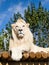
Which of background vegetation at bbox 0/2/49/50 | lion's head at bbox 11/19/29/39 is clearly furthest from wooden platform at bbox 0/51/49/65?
background vegetation at bbox 0/2/49/50

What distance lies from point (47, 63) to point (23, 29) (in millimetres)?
800

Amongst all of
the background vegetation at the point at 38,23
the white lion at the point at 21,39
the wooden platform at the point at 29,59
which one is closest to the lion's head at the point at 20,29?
the white lion at the point at 21,39

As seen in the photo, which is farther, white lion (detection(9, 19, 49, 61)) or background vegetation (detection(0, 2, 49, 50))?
background vegetation (detection(0, 2, 49, 50))

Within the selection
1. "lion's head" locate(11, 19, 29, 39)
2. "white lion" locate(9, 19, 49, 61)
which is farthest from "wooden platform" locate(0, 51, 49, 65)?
"lion's head" locate(11, 19, 29, 39)

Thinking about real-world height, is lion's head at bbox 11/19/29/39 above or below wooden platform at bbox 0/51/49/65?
above

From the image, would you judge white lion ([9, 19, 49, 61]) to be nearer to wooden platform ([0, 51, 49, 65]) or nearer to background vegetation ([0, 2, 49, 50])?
wooden platform ([0, 51, 49, 65])

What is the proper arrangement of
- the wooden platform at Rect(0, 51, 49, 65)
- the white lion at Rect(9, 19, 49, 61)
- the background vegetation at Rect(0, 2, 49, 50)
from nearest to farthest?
the wooden platform at Rect(0, 51, 49, 65), the white lion at Rect(9, 19, 49, 61), the background vegetation at Rect(0, 2, 49, 50)

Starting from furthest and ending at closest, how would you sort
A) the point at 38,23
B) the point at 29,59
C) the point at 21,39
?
the point at 38,23 → the point at 21,39 → the point at 29,59

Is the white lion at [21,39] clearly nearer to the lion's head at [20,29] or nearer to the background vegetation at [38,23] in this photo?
the lion's head at [20,29]

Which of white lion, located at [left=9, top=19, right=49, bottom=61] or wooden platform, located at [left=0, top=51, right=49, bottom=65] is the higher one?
white lion, located at [left=9, top=19, right=49, bottom=61]

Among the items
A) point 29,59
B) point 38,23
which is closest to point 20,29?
point 29,59

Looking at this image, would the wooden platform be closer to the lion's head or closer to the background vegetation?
the lion's head

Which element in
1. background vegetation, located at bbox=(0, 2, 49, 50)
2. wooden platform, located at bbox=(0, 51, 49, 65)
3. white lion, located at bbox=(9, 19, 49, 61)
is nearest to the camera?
wooden platform, located at bbox=(0, 51, 49, 65)

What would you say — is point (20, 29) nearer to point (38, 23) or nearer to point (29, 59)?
point (29, 59)
